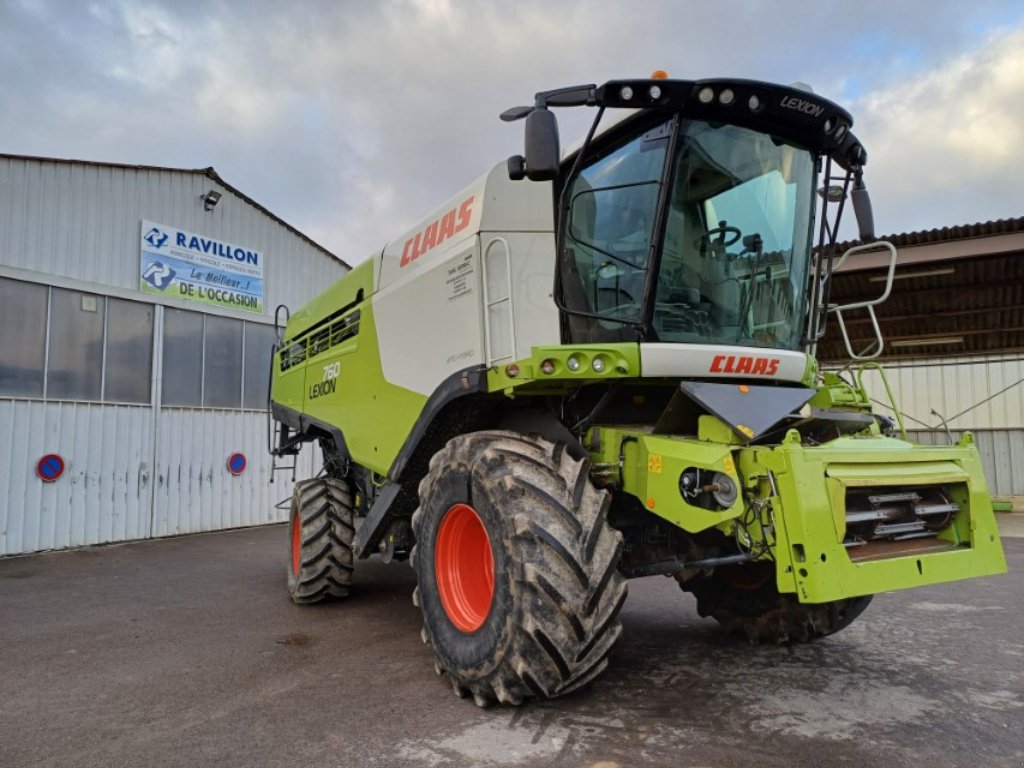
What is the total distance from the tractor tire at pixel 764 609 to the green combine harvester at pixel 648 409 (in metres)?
0.02

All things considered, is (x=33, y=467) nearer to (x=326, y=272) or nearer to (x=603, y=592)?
(x=326, y=272)

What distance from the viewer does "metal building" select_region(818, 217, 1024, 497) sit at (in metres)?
9.93

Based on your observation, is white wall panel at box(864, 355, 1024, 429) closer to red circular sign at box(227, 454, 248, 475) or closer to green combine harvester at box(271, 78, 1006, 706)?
red circular sign at box(227, 454, 248, 475)

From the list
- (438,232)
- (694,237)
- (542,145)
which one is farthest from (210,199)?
(694,237)

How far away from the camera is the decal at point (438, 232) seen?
4.25 metres

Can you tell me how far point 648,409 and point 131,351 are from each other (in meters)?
9.61

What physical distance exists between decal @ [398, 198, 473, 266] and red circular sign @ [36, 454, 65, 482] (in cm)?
740

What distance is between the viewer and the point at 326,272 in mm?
14844

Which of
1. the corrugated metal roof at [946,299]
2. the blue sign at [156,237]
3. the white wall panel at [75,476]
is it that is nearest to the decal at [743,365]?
the corrugated metal roof at [946,299]

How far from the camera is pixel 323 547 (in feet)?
19.7

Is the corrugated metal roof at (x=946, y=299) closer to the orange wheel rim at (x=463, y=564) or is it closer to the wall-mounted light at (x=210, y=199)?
the orange wheel rim at (x=463, y=564)

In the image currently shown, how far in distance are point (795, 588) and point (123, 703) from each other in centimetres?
337

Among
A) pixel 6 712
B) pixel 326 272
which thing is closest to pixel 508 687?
pixel 6 712

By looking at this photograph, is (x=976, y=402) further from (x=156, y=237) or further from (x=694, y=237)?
(x=156, y=237)
